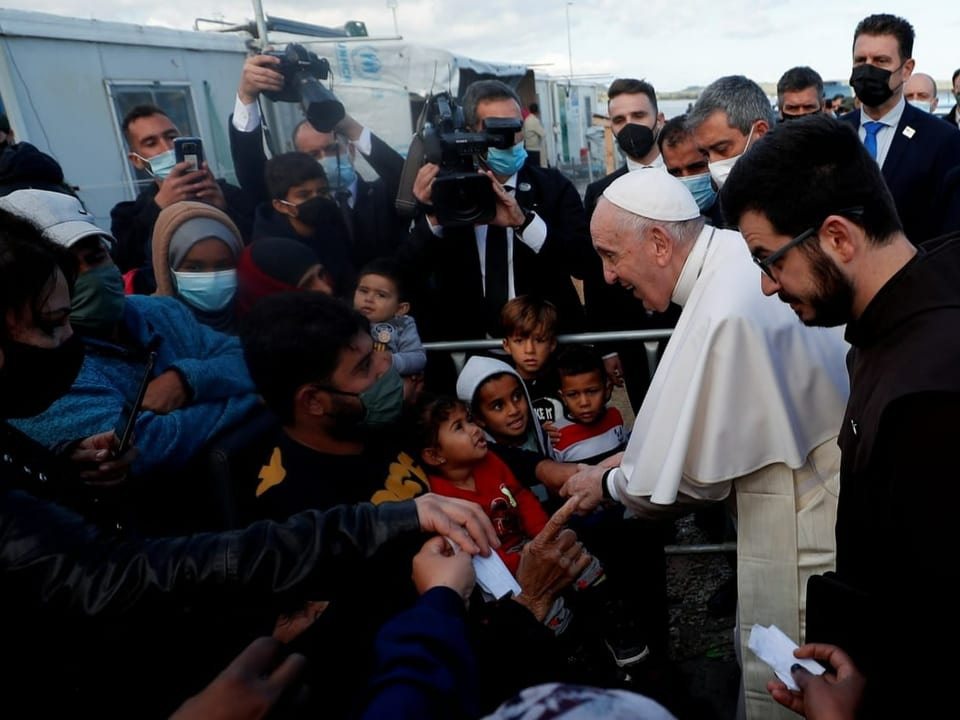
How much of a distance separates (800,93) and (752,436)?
4709mm

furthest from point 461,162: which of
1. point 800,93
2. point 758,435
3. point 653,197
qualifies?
point 800,93

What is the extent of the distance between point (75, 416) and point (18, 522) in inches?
38.5

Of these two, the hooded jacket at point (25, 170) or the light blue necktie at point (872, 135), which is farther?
the light blue necktie at point (872, 135)

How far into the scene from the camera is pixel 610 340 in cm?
323

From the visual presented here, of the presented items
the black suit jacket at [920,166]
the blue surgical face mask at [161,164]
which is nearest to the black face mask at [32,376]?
the blue surgical face mask at [161,164]

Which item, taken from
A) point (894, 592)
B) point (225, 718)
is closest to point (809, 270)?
point (894, 592)

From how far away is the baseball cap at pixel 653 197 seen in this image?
7.57 feet

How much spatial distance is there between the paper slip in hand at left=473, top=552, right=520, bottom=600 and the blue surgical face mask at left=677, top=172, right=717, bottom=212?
8.80 feet

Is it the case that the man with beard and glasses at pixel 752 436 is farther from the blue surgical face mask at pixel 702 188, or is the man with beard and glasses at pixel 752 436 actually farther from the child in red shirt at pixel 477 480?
the blue surgical face mask at pixel 702 188

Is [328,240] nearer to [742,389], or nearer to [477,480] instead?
A: [477,480]

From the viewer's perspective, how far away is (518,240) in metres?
3.51

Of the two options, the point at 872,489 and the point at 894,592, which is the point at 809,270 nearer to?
the point at 872,489

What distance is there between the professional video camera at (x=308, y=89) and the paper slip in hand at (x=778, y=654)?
3.08 m

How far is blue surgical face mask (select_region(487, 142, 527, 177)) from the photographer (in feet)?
11.9
